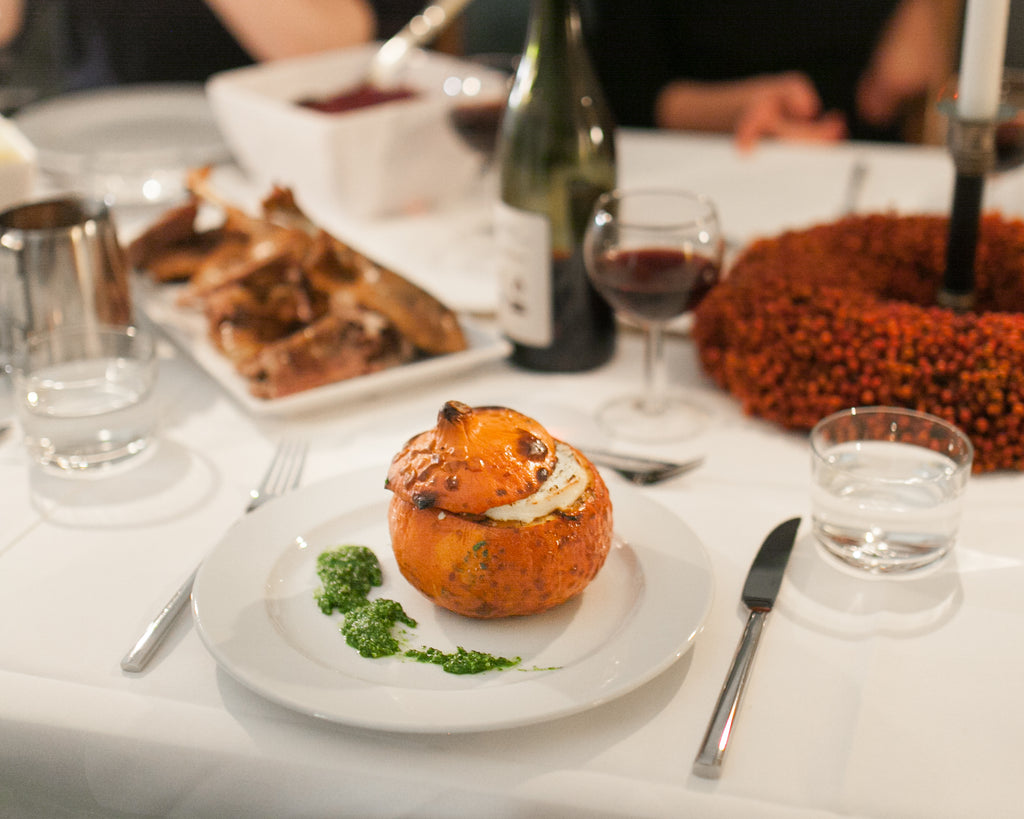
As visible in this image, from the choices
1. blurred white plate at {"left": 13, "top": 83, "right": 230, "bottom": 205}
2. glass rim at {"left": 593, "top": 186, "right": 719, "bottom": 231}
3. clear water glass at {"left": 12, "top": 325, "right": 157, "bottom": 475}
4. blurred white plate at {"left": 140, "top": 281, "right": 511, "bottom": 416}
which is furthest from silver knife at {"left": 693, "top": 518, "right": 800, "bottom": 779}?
blurred white plate at {"left": 13, "top": 83, "right": 230, "bottom": 205}

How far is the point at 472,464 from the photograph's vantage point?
0.73 meters

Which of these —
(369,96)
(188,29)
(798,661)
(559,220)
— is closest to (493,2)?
(188,29)

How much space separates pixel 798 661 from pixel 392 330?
633 millimetres

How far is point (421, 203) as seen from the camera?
1759mm

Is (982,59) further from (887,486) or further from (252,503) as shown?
(252,503)

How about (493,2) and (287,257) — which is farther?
(493,2)

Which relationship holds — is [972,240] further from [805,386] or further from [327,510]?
[327,510]

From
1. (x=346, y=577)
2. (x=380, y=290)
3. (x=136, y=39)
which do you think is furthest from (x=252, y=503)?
(x=136, y=39)

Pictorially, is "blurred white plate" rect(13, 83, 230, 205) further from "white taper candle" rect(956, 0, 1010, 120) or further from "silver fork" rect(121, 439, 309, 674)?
"white taper candle" rect(956, 0, 1010, 120)

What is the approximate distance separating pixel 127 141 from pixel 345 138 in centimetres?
53

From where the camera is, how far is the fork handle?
0.76 meters

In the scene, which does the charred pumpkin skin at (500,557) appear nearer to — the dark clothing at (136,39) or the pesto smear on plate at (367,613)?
the pesto smear on plate at (367,613)

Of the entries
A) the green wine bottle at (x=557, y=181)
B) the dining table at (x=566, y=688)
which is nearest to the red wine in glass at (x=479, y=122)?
the green wine bottle at (x=557, y=181)

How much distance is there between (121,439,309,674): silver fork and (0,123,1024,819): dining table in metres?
0.01
